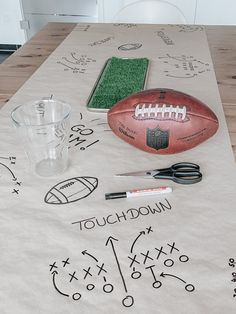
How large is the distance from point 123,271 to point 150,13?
54.2 inches

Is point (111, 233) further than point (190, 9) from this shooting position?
No

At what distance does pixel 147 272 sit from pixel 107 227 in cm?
9

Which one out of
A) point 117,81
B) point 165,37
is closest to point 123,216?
point 117,81

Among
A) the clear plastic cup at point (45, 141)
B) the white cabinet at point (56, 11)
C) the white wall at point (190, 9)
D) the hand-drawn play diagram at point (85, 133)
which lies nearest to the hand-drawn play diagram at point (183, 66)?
the hand-drawn play diagram at point (85, 133)

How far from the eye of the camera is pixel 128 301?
405mm

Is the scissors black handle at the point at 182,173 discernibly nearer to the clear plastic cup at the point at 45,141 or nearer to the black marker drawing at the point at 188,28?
the clear plastic cup at the point at 45,141

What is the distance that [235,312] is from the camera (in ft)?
1.30

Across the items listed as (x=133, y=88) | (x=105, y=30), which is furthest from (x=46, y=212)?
(x=105, y=30)

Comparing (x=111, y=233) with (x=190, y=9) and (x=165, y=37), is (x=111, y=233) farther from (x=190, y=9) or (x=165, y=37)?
(x=190, y=9)

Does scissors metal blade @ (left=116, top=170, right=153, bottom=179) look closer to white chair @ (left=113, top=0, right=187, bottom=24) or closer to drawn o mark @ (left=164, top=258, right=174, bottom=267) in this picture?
drawn o mark @ (left=164, top=258, right=174, bottom=267)

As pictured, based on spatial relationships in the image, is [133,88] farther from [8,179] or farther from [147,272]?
[147,272]

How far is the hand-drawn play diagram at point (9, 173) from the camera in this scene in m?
0.58

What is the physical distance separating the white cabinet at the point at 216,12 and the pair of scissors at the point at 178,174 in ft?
6.27

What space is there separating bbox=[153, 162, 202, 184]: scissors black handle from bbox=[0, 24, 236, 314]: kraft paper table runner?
0.04 feet
